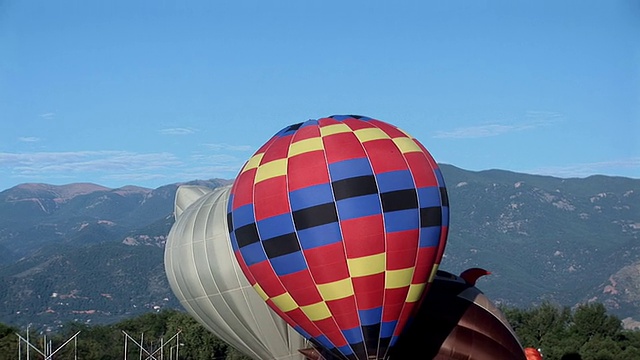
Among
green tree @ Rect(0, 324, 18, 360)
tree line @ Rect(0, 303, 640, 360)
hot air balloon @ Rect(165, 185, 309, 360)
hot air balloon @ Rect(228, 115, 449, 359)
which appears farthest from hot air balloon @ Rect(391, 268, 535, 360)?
green tree @ Rect(0, 324, 18, 360)

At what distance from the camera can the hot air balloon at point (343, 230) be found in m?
26.8

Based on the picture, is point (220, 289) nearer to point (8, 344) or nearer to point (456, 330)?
point (456, 330)

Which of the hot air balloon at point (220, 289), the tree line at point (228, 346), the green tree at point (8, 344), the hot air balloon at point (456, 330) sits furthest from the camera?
the green tree at point (8, 344)

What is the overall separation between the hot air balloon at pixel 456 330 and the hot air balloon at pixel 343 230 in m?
2.46

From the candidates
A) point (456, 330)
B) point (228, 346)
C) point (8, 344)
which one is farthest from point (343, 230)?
point (228, 346)

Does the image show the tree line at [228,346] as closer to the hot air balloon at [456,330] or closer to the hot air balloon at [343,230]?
the hot air balloon at [456,330]

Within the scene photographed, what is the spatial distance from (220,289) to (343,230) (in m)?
10.1

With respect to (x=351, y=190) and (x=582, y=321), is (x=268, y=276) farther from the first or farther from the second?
(x=582, y=321)

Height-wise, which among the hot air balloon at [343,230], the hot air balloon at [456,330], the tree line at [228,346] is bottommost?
the tree line at [228,346]

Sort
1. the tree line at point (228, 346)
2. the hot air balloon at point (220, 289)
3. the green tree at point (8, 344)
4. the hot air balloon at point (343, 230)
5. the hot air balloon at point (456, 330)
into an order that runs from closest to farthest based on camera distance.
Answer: the hot air balloon at point (343, 230)
the hot air balloon at point (456, 330)
the hot air balloon at point (220, 289)
the tree line at point (228, 346)
the green tree at point (8, 344)

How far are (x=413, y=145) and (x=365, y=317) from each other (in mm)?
4444

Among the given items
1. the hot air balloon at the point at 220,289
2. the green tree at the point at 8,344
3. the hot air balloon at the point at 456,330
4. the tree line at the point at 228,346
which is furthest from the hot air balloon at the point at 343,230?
the green tree at the point at 8,344

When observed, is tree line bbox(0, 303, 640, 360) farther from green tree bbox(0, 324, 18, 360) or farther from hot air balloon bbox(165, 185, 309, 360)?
hot air balloon bbox(165, 185, 309, 360)

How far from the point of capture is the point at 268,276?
92.0 feet
